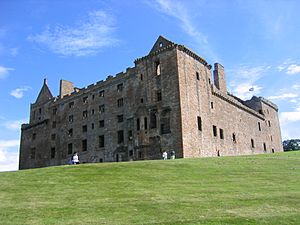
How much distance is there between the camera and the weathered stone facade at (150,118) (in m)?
42.1

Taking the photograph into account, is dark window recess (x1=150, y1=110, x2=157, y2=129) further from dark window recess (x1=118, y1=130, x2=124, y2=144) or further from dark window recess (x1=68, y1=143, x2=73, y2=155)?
dark window recess (x1=68, y1=143, x2=73, y2=155)

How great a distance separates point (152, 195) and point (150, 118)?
28780 millimetres

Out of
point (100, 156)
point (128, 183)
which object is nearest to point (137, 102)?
point (100, 156)

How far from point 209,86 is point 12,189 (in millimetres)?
36009

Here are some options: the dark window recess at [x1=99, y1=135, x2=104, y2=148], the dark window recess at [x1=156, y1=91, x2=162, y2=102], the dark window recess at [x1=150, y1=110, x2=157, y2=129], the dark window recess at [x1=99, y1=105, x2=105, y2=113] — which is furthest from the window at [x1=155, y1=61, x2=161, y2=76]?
the dark window recess at [x1=99, y1=135, x2=104, y2=148]

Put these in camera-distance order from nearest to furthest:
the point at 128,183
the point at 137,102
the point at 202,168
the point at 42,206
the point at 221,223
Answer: the point at 221,223, the point at 42,206, the point at 128,183, the point at 202,168, the point at 137,102

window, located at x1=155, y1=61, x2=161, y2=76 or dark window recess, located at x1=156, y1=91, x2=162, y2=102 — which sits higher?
window, located at x1=155, y1=61, x2=161, y2=76

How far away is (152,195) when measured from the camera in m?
15.1

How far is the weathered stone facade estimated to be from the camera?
4209 centimetres

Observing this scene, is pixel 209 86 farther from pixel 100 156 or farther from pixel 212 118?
pixel 100 156

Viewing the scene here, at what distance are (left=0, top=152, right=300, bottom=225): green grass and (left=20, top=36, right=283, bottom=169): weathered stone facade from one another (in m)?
18.7

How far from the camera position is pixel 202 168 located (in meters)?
23.3

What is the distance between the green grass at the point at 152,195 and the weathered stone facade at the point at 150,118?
18716 millimetres

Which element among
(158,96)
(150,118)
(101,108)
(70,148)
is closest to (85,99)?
(101,108)
